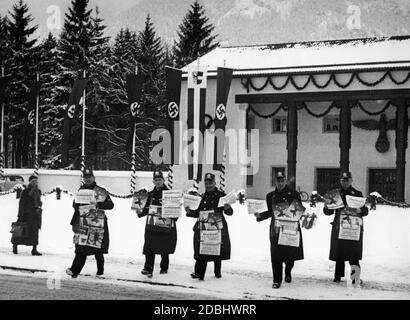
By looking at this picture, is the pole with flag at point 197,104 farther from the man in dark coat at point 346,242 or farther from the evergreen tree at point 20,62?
the evergreen tree at point 20,62

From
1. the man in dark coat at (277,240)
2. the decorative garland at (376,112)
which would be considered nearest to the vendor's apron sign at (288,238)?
the man in dark coat at (277,240)

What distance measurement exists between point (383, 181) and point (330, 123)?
3.99 meters

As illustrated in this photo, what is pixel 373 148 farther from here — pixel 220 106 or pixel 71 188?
pixel 71 188

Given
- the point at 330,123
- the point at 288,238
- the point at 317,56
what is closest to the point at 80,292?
the point at 288,238

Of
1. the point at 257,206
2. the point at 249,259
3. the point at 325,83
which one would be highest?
the point at 325,83

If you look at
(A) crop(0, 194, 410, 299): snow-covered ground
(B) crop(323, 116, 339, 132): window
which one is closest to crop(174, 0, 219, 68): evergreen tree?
(B) crop(323, 116, 339, 132): window

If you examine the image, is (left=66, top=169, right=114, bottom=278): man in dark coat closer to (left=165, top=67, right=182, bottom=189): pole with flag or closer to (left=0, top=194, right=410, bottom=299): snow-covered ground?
(left=0, top=194, right=410, bottom=299): snow-covered ground

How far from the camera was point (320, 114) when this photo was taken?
3098 centimetres

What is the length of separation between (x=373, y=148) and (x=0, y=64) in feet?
71.7

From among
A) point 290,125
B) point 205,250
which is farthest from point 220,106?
point 205,250

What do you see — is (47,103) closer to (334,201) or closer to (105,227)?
(105,227)

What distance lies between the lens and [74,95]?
30.7 m

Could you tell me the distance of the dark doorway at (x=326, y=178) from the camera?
1289 inches
